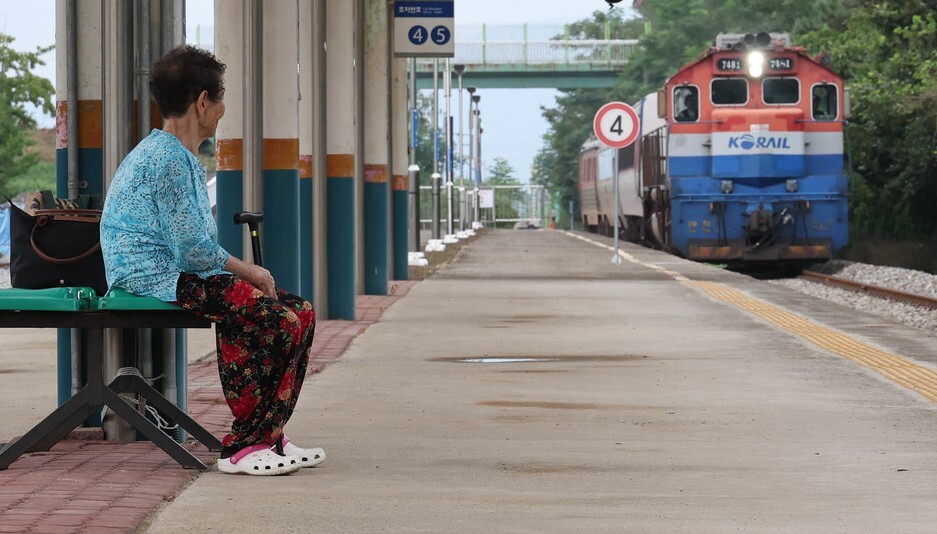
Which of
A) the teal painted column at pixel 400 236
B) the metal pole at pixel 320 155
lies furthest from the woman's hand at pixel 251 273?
the teal painted column at pixel 400 236

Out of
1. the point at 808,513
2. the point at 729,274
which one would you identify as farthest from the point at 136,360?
the point at 729,274

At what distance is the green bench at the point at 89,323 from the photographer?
6867 mm

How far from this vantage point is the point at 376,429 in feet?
27.8

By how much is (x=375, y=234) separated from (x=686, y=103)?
35.9ft

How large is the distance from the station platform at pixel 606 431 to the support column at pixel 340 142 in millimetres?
859

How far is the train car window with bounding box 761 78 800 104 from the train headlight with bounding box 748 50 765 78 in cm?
21

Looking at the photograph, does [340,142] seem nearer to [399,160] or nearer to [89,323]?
[399,160]

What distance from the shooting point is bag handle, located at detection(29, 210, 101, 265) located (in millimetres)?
7043

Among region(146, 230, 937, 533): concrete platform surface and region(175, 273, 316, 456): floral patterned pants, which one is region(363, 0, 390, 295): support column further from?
region(175, 273, 316, 456): floral patterned pants

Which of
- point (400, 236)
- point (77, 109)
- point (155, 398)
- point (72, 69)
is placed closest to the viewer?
point (155, 398)

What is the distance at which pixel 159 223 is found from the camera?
6852 mm

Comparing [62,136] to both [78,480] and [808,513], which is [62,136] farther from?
[808,513]

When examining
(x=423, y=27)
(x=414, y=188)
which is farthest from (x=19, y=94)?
(x=423, y=27)

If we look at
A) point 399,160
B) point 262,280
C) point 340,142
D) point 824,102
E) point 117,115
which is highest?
point 824,102
